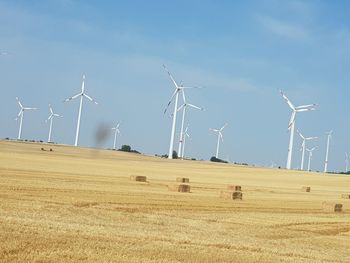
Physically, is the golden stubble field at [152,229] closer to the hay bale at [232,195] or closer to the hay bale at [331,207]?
the hay bale at [331,207]

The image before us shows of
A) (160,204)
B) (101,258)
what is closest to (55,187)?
(160,204)

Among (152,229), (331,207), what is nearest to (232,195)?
(331,207)

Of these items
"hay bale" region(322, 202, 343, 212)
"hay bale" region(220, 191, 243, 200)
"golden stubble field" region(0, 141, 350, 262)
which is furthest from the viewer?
"hay bale" region(220, 191, 243, 200)

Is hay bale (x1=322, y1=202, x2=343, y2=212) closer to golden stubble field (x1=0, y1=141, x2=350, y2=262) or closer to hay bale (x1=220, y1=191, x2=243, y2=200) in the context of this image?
golden stubble field (x1=0, y1=141, x2=350, y2=262)

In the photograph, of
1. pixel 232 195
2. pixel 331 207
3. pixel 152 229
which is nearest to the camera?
pixel 152 229

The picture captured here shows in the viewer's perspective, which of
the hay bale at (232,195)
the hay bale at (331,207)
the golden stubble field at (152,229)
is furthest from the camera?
the hay bale at (232,195)

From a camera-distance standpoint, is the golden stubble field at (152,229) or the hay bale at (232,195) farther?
the hay bale at (232,195)

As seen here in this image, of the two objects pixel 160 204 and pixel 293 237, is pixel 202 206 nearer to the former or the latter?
pixel 160 204

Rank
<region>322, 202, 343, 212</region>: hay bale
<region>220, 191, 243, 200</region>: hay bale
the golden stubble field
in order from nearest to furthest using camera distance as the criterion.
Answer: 1. the golden stubble field
2. <region>322, 202, 343, 212</region>: hay bale
3. <region>220, 191, 243, 200</region>: hay bale

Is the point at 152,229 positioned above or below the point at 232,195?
below

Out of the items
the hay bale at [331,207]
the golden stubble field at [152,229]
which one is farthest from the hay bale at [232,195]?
the hay bale at [331,207]

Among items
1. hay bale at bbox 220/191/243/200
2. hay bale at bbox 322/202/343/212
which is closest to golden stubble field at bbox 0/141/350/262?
hay bale at bbox 322/202/343/212

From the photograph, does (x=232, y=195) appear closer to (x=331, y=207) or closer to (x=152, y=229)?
(x=331, y=207)

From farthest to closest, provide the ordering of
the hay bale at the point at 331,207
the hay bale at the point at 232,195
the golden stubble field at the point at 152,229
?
the hay bale at the point at 232,195
the hay bale at the point at 331,207
the golden stubble field at the point at 152,229
